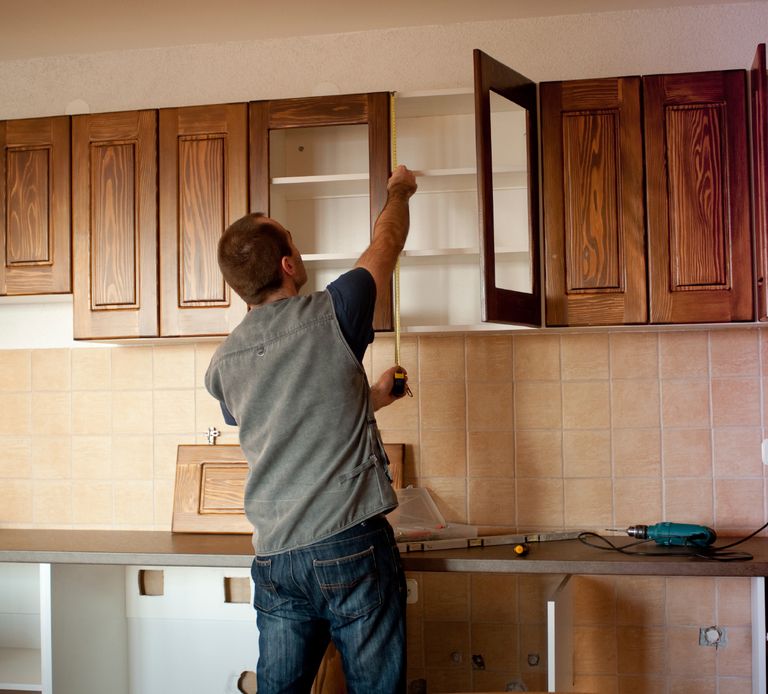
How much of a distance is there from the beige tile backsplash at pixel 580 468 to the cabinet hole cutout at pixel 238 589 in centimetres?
37

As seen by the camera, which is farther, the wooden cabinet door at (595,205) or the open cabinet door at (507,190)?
the wooden cabinet door at (595,205)

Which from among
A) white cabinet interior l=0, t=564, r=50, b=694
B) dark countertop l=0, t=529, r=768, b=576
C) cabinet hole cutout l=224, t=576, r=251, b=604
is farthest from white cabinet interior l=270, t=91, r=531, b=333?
white cabinet interior l=0, t=564, r=50, b=694

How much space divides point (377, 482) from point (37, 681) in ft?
4.66

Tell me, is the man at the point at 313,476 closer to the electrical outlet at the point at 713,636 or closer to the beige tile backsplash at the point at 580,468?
the beige tile backsplash at the point at 580,468

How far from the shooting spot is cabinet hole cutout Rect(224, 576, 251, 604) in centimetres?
261

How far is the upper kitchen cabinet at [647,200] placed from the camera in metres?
2.32

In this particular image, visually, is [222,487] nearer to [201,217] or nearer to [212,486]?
[212,486]

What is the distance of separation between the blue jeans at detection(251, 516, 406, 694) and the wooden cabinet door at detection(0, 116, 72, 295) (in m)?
1.34

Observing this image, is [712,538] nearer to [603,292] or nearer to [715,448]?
[715,448]

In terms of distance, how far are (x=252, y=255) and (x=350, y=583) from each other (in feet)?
2.50

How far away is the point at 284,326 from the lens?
1803 millimetres

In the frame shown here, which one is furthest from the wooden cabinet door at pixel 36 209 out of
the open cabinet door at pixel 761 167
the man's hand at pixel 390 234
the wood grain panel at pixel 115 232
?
the open cabinet door at pixel 761 167

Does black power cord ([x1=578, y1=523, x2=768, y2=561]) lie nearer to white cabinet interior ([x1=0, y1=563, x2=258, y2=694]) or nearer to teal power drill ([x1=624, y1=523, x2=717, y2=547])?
teal power drill ([x1=624, y1=523, x2=717, y2=547])

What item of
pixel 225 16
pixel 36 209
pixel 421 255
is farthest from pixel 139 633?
pixel 225 16
